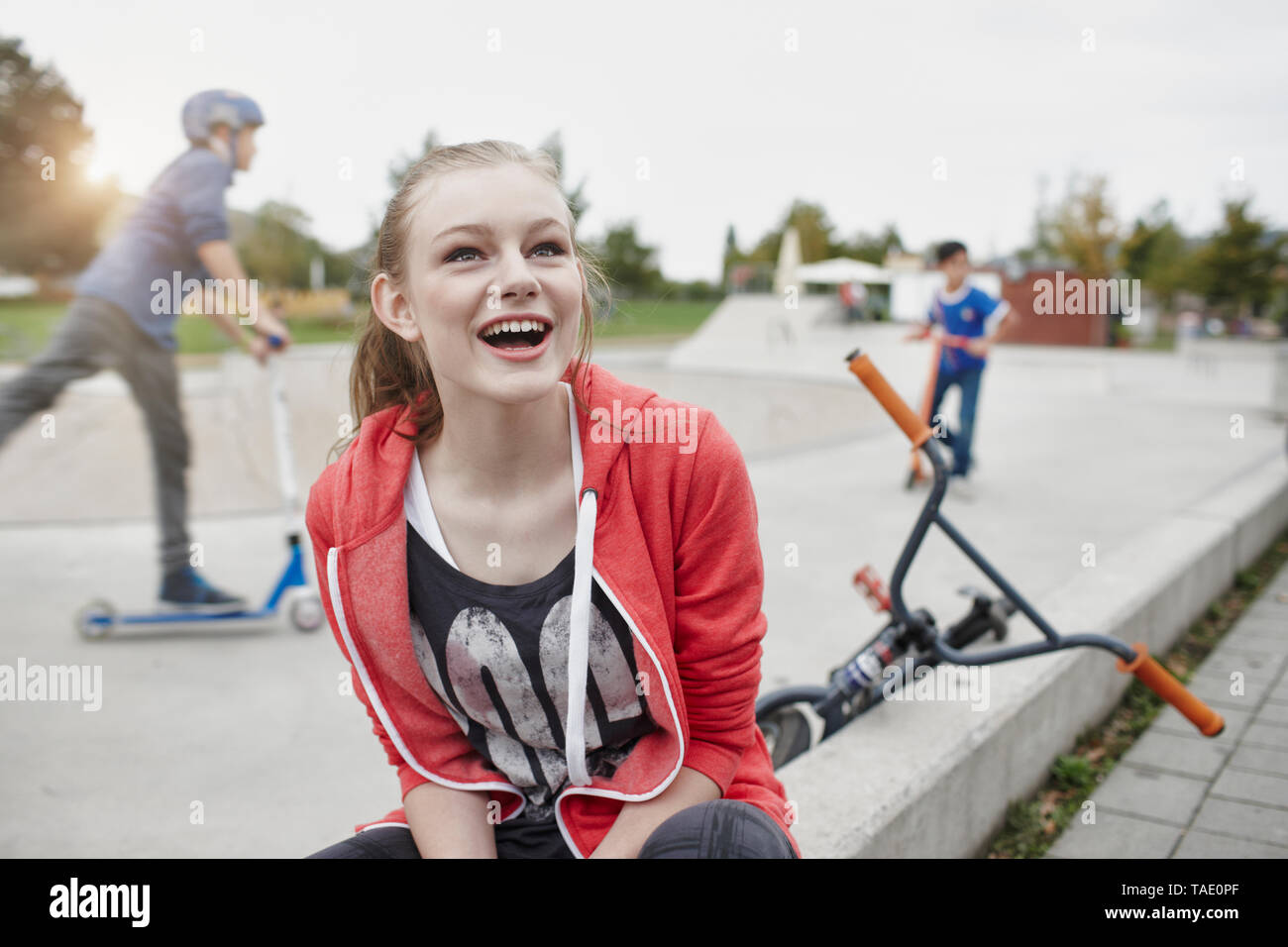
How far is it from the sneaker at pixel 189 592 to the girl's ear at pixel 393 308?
2869 millimetres

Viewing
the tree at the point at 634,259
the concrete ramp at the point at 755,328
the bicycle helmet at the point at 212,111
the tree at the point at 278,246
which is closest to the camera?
the bicycle helmet at the point at 212,111

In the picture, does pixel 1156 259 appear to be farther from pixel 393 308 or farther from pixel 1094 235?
pixel 393 308

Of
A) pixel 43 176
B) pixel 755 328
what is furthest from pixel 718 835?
pixel 755 328

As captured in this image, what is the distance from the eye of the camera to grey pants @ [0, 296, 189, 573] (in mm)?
3660

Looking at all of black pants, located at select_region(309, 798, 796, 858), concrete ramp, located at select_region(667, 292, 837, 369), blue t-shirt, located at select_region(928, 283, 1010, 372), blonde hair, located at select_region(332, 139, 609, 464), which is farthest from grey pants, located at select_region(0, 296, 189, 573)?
concrete ramp, located at select_region(667, 292, 837, 369)

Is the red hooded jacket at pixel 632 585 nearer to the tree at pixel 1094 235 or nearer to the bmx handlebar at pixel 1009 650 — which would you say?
the bmx handlebar at pixel 1009 650

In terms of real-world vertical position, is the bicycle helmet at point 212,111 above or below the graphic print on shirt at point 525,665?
above

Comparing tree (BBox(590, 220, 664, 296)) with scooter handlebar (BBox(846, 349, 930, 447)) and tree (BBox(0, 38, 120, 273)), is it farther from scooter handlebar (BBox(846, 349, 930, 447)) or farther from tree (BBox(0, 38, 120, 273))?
scooter handlebar (BBox(846, 349, 930, 447))

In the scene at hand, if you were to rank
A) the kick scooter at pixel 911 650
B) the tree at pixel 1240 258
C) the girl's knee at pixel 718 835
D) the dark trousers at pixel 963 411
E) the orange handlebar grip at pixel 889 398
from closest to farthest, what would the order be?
the girl's knee at pixel 718 835 < the orange handlebar grip at pixel 889 398 < the kick scooter at pixel 911 650 < the dark trousers at pixel 963 411 < the tree at pixel 1240 258

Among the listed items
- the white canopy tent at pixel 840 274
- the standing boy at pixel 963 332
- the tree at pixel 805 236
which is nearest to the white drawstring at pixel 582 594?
the standing boy at pixel 963 332

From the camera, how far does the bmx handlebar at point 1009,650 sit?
83.8 inches

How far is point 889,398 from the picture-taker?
2143 mm

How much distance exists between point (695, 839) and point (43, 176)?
14.3 feet

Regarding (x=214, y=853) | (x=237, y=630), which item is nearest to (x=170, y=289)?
(x=237, y=630)
